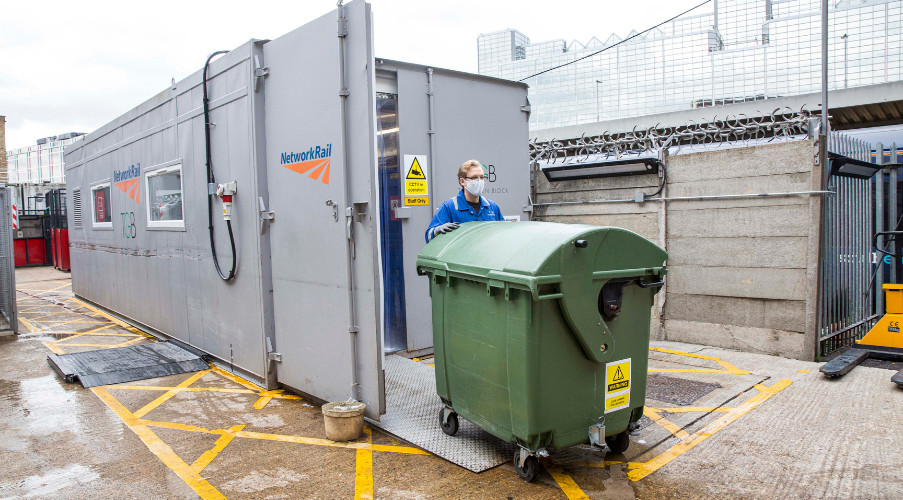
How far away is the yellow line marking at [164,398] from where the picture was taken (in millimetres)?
4605

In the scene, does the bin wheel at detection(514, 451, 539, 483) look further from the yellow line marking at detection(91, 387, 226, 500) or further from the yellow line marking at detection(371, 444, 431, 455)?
the yellow line marking at detection(91, 387, 226, 500)

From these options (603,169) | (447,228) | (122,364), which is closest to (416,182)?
(447,228)

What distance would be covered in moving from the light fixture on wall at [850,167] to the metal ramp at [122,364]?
686 cm

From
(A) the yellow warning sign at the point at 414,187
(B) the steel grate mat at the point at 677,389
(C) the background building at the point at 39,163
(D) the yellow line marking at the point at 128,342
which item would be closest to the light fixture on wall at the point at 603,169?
(A) the yellow warning sign at the point at 414,187

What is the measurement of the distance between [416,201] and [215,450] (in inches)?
126

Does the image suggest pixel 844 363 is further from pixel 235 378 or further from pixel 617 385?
pixel 235 378

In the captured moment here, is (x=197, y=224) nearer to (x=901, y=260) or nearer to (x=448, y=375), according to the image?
(x=448, y=375)

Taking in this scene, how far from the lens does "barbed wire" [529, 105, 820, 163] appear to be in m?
5.67

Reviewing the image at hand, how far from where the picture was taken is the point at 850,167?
19.1ft

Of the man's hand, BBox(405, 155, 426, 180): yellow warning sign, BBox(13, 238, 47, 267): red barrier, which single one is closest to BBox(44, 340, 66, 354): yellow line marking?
BBox(405, 155, 426, 180): yellow warning sign

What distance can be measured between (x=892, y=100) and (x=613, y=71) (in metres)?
6.33

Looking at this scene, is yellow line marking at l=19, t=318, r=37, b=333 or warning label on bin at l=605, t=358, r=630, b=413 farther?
yellow line marking at l=19, t=318, r=37, b=333

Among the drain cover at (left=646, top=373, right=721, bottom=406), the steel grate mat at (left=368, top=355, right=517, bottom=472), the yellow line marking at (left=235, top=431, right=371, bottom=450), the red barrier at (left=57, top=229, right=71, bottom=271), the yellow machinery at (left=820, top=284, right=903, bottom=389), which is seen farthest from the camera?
the red barrier at (left=57, top=229, right=71, bottom=271)

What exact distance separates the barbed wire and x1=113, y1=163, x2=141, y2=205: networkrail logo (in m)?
5.56
